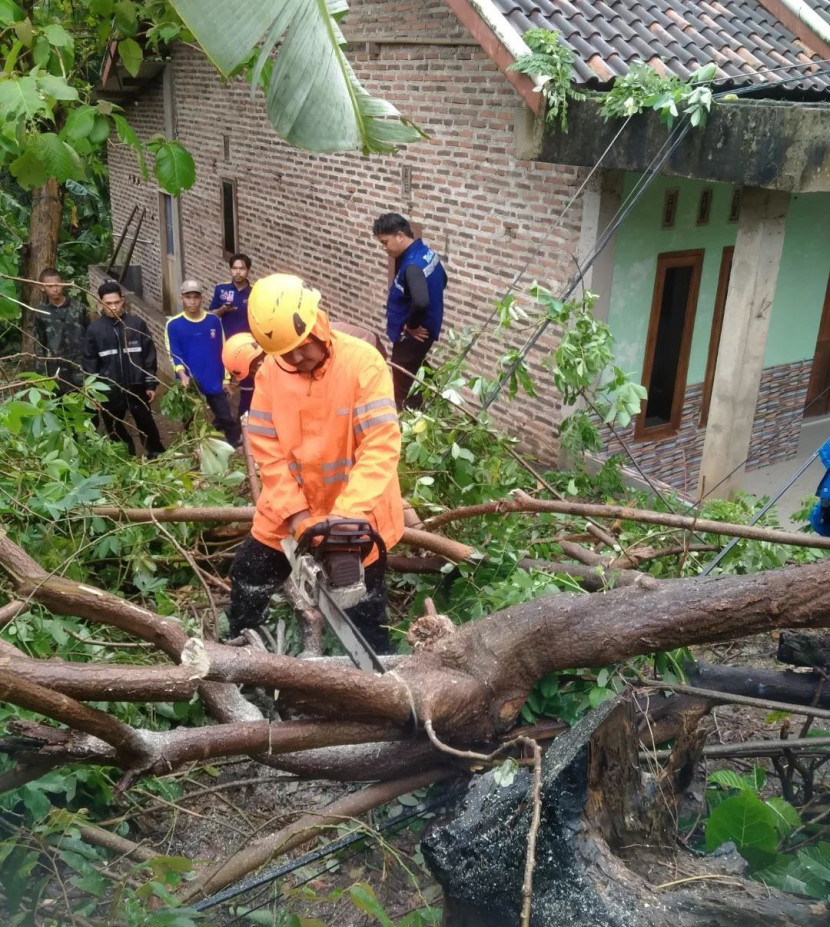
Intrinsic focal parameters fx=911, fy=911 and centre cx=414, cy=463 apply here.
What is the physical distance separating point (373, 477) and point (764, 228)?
4.16 meters

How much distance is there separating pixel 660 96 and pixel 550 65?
877 millimetres

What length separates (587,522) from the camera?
4.79m

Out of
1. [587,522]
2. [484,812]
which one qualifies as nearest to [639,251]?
[587,522]

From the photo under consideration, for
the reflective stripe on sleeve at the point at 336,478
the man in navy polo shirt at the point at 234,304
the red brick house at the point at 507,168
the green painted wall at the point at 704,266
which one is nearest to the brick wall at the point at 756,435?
the red brick house at the point at 507,168

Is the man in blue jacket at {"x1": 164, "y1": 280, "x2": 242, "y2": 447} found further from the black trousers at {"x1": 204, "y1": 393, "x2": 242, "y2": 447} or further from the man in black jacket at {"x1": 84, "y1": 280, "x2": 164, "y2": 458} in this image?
the man in black jacket at {"x1": 84, "y1": 280, "x2": 164, "y2": 458}

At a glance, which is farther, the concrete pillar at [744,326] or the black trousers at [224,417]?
the black trousers at [224,417]

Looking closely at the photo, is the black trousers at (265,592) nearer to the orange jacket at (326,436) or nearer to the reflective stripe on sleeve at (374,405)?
the orange jacket at (326,436)

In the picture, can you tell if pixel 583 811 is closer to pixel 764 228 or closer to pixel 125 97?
pixel 764 228

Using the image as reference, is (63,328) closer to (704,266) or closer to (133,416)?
(133,416)

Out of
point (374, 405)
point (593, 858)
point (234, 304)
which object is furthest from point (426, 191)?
point (593, 858)

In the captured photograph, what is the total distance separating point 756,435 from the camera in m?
8.77

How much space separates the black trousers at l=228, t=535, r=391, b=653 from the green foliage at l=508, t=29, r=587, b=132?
4.01m

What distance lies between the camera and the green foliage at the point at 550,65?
20.4 feet

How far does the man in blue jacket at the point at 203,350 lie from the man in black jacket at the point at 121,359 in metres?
0.26
